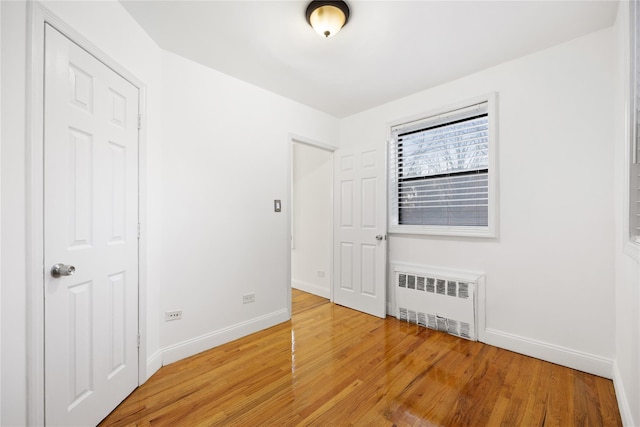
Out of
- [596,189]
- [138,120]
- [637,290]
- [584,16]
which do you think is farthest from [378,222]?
[138,120]

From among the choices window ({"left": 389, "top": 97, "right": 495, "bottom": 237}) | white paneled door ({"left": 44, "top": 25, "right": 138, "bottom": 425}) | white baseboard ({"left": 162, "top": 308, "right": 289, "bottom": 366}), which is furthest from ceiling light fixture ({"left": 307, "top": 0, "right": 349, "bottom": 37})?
white baseboard ({"left": 162, "top": 308, "right": 289, "bottom": 366})

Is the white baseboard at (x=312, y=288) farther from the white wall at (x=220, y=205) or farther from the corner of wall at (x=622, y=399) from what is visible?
the corner of wall at (x=622, y=399)

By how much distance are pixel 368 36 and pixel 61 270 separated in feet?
8.15

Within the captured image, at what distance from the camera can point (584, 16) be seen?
1876 mm

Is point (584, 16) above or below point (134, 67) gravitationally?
above

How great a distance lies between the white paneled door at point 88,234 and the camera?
1.30 meters

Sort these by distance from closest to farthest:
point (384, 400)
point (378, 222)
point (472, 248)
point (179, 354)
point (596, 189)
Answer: point (384, 400) < point (596, 189) < point (179, 354) < point (472, 248) < point (378, 222)

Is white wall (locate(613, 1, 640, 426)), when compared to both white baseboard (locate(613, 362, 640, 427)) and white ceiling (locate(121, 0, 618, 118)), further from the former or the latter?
white ceiling (locate(121, 0, 618, 118))

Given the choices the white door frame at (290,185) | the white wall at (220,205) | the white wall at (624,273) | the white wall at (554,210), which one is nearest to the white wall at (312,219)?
the white door frame at (290,185)

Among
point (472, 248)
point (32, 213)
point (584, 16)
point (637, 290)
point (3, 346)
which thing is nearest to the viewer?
point (3, 346)

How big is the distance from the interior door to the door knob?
2744 millimetres

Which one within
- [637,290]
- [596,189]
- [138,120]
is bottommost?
[637,290]

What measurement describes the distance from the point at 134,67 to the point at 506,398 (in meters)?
3.44

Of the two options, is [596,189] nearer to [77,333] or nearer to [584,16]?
[584,16]
